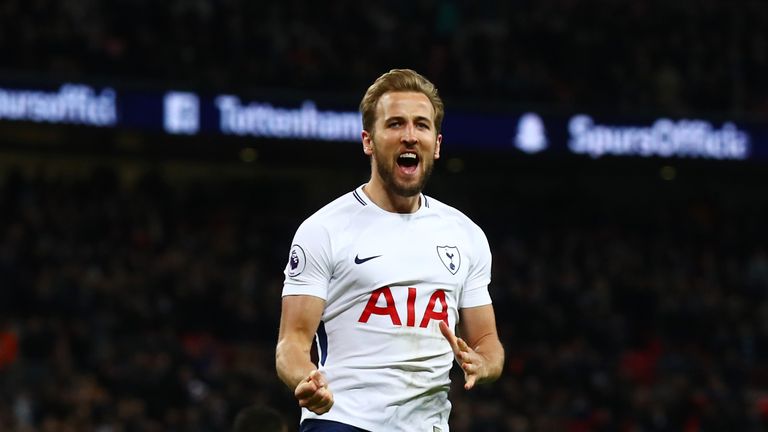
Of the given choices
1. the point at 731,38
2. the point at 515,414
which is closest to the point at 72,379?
the point at 515,414

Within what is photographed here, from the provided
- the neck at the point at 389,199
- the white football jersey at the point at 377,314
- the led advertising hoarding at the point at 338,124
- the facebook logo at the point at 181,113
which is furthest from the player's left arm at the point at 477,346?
the facebook logo at the point at 181,113

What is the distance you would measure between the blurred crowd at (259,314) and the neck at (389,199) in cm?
931

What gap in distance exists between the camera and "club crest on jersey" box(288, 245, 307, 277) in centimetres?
471

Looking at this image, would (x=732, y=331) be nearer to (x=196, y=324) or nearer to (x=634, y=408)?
(x=634, y=408)

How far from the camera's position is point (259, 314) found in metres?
16.5

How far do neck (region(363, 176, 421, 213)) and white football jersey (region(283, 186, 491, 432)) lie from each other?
100 mm

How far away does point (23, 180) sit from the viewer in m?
18.7

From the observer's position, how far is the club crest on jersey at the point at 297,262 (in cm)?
471

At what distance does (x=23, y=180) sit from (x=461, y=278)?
14.7 metres

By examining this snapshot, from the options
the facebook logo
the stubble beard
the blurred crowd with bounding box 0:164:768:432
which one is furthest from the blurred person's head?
the facebook logo

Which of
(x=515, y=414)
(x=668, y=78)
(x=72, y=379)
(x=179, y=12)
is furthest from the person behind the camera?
(x=668, y=78)

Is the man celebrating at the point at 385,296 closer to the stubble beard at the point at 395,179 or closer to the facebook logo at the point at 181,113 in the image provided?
the stubble beard at the point at 395,179

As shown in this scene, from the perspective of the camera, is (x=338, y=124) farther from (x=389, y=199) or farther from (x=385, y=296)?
(x=385, y=296)

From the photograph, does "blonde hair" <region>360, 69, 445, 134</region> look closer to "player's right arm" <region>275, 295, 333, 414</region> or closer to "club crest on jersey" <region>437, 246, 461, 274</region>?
"club crest on jersey" <region>437, 246, 461, 274</region>
